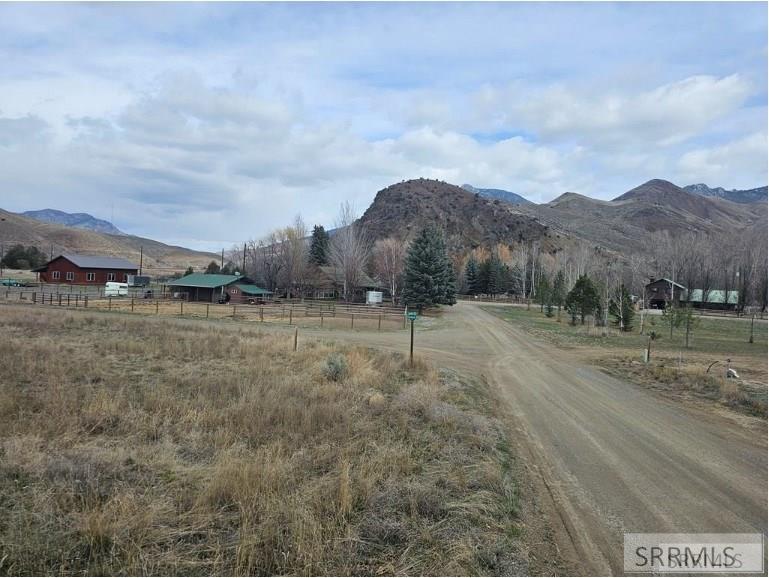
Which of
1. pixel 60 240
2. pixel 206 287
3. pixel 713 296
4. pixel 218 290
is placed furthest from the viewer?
pixel 60 240

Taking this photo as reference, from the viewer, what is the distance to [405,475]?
679 cm

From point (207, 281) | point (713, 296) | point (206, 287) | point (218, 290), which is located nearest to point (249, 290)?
point (218, 290)

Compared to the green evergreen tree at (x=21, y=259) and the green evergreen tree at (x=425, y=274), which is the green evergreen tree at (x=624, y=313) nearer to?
the green evergreen tree at (x=425, y=274)

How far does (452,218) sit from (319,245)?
3860 inches

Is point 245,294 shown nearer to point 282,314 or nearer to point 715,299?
point 282,314

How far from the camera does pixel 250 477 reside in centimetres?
609

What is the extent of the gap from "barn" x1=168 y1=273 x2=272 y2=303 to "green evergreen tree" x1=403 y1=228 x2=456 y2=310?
2101 centimetres

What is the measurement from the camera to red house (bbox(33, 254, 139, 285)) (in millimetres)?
68062

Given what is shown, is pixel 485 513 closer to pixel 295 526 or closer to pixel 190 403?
pixel 295 526

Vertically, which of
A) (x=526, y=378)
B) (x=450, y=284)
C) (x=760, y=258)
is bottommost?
(x=526, y=378)

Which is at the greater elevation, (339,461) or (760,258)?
(760,258)

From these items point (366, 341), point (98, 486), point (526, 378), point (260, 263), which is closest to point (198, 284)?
point (260, 263)

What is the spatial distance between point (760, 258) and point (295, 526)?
323 ft

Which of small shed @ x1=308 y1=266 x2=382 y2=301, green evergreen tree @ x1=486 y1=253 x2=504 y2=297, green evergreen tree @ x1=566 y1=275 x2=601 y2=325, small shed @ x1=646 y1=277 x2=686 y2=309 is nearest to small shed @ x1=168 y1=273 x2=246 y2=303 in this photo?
small shed @ x1=308 y1=266 x2=382 y2=301
